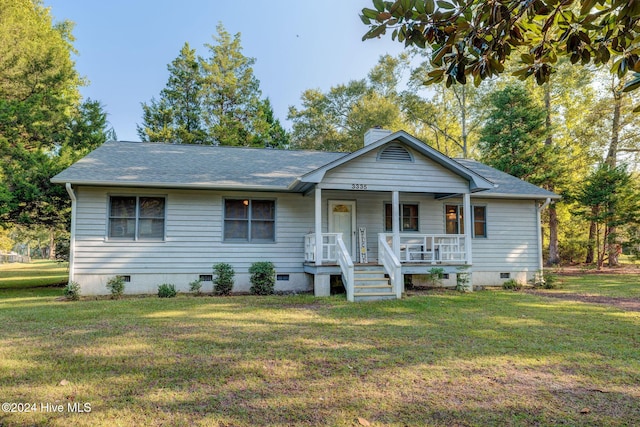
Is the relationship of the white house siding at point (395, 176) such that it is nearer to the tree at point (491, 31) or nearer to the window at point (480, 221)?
the window at point (480, 221)

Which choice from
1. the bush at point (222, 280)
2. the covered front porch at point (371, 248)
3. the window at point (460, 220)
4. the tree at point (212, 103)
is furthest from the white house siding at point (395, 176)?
the tree at point (212, 103)

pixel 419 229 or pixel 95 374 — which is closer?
pixel 95 374

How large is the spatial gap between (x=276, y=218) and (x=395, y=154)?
152 inches

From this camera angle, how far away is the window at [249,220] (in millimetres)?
10992

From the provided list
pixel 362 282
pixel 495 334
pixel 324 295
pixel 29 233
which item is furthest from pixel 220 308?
pixel 29 233

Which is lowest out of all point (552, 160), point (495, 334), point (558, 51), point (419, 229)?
point (495, 334)

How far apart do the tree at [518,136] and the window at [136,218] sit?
677 inches

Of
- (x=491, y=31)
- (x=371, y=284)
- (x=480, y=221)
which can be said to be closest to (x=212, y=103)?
(x=480, y=221)

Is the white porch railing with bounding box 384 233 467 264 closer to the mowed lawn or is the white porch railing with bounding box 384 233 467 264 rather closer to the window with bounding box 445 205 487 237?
the window with bounding box 445 205 487 237

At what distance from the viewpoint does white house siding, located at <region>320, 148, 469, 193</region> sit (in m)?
10.1

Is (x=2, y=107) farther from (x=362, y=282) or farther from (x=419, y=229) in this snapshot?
(x=419, y=229)

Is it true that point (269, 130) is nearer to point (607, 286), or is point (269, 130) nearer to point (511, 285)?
point (511, 285)

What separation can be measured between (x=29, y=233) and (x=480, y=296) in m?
48.4

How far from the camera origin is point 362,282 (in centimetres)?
959
